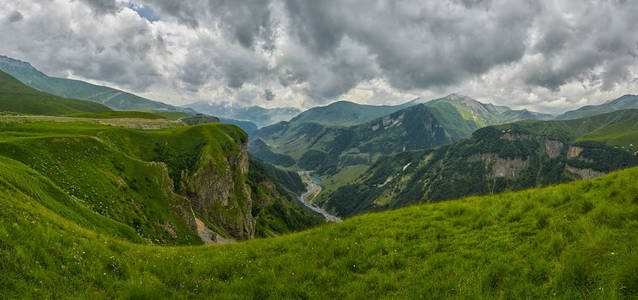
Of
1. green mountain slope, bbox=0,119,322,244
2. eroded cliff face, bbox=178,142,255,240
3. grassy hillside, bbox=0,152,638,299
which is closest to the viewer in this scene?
grassy hillside, bbox=0,152,638,299

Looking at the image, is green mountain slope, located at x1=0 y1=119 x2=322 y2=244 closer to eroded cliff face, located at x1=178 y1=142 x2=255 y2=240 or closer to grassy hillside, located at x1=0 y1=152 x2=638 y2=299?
eroded cliff face, located at x1=178 y1=142 x2=255 y2=240

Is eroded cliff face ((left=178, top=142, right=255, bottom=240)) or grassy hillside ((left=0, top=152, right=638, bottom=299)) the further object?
eroded cliff face ((left=178, top=142, right=255, bottom=240))

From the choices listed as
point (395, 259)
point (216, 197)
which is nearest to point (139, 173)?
point (216, 197)

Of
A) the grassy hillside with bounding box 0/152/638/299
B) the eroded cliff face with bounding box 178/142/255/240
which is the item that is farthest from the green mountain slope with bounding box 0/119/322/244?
the grassy hillside with bounding box 0/152/638/299

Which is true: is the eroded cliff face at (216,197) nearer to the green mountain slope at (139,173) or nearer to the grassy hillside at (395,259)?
the green mountain slope at (139,173)

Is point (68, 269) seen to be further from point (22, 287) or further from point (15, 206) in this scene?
point (15, 206)

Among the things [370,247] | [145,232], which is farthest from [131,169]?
[370,247]

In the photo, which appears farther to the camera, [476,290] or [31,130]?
[31,130]

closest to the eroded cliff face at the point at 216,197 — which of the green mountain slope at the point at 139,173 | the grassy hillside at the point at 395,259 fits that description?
the green mountain slope at the point at 139,173
